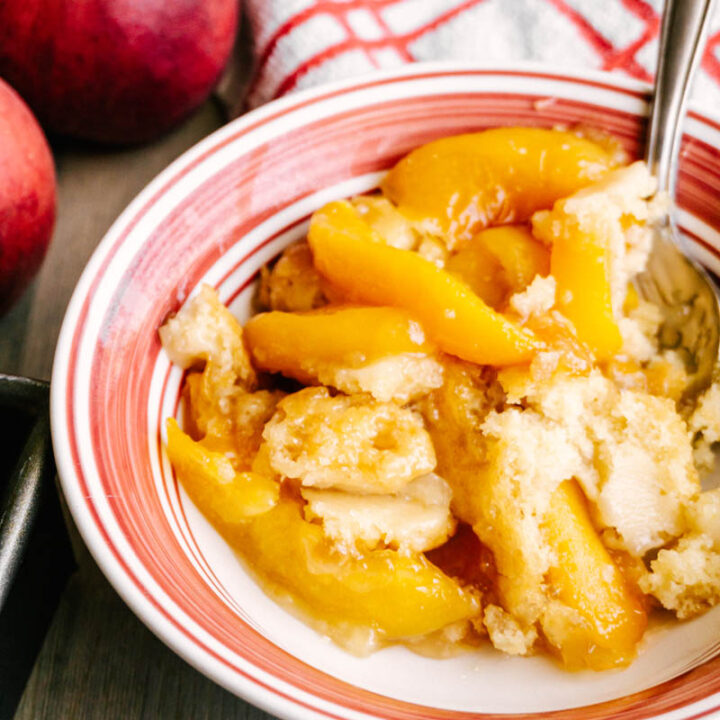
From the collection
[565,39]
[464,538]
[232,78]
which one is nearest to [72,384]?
[464,538]

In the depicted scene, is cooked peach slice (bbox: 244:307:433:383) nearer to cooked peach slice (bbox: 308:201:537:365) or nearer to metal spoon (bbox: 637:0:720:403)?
cooked peach slice (bbox: 308:201:537:365)

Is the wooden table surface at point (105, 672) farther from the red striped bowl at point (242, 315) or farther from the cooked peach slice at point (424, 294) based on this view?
the cooked peach slice at point (424, 294)

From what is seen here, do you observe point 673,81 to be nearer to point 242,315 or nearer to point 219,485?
point 242,315

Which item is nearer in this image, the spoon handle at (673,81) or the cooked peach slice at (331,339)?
the cooked peach slice at (331,339)

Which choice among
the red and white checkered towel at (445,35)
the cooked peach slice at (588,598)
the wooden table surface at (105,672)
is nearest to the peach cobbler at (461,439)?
the cooked peach slice at (588,598)

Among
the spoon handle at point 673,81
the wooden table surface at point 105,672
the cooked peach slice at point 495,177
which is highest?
the spoon handle at point 673,81

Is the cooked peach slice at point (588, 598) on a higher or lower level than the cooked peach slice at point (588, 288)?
lower

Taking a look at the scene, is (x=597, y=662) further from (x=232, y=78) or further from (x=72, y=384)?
(x=232, y=78)

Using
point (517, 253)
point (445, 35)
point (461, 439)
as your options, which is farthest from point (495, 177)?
point (445, 35)
